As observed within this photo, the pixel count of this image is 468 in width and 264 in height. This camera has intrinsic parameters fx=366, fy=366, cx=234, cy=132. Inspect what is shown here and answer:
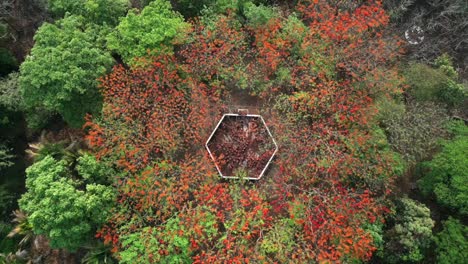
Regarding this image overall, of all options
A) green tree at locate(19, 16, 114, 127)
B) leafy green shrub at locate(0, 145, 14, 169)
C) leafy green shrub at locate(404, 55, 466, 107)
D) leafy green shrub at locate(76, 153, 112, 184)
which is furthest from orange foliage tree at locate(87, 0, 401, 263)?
leafy green shrub at locate(0, 145, 14, 169)

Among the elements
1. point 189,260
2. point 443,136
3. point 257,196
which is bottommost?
point 189,260

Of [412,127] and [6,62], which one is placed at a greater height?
[412,127]

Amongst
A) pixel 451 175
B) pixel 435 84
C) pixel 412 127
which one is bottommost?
pixel 451 175

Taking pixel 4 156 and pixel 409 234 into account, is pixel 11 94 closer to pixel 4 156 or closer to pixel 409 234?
pixel 4 156

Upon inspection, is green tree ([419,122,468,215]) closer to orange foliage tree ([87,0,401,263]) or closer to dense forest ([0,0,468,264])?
dense forest ([0,0,468,264])

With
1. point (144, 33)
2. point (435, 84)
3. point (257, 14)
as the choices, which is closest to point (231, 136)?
point (257, 14)

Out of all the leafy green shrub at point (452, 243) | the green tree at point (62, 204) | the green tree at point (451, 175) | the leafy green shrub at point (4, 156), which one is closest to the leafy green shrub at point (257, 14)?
the green tree at point (451, 175)

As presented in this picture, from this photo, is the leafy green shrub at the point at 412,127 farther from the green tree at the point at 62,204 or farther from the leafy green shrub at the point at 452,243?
the green tree at the point at 62,204

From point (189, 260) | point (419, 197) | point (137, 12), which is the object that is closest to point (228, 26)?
point (137, 12)

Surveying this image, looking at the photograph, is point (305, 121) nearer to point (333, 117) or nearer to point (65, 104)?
point (333, 117)
